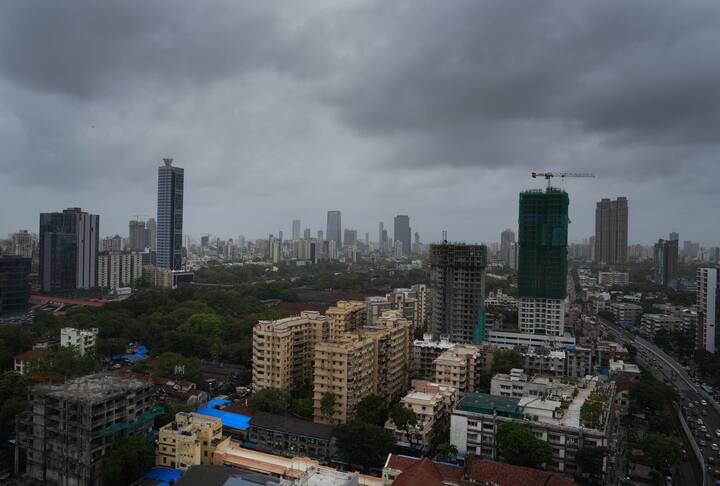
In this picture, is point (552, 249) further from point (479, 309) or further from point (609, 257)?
point (609, 257)

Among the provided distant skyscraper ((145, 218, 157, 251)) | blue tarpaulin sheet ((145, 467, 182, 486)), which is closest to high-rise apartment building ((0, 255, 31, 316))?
blue tarpaulin sheet ((145, 467, 182, 486))

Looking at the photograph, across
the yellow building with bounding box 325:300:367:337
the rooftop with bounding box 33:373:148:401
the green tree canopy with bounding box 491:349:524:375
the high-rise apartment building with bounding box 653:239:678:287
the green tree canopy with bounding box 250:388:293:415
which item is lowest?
the green tree canopy with bounding box 250:388:293:415

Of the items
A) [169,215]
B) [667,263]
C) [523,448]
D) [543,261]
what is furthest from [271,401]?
[667,263]

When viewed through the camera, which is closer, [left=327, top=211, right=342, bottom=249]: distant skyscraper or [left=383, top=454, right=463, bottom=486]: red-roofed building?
[left=383, top=454, right=463, bottom=486]: red-roofed building

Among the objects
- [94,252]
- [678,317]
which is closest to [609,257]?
[678,317]

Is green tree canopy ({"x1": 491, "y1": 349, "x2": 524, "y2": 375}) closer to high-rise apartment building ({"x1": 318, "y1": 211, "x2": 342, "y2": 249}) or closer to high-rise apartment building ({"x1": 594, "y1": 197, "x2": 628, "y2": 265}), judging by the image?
high-rise apartment building ({"x1": 594, "y1": 197, "x2": 628, "y2": 265})
